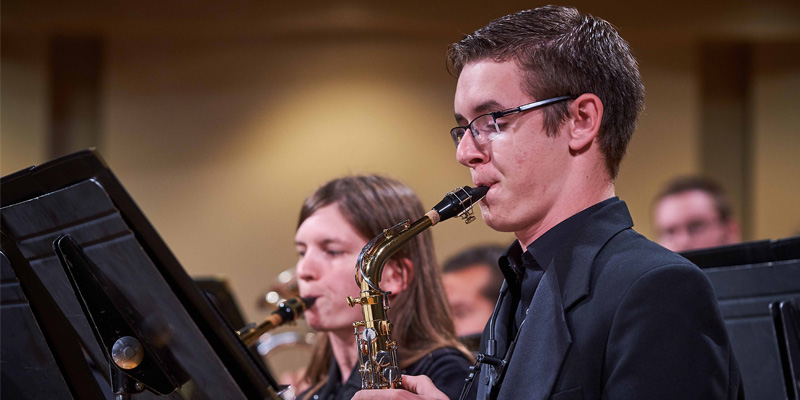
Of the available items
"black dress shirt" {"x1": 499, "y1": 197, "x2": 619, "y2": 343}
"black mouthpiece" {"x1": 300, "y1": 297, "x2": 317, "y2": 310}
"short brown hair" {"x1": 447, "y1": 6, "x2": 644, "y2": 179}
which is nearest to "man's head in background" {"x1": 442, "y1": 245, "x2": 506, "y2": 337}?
"black mouthpiece" {"x1": 300, "y1": 297, "x2": 317, "y2": 310}

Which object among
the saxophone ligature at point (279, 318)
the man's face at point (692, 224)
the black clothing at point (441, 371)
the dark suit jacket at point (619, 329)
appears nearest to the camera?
the dark suit jacket at point (619, 329)

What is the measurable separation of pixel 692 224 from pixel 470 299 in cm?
124

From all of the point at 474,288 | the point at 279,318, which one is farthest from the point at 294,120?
the point at 279,318

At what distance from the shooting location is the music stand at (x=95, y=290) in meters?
1.37

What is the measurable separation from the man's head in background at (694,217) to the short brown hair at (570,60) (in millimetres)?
2624

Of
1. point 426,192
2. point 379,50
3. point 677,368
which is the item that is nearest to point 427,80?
point 379,50

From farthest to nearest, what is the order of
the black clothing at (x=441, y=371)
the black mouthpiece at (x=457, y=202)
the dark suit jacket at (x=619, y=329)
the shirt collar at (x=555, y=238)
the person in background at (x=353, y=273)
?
→ the person in background at (x=353, y=273), the black clothing at (x=441, y=371), the black mouthpiece at (x=457, y=202), the shirt collar at (x=555, y=238), the dark suit jacket at (x=619, y=329)

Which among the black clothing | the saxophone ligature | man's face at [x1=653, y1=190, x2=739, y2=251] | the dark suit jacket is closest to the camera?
the dark suit jacket

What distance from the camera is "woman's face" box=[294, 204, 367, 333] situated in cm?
221

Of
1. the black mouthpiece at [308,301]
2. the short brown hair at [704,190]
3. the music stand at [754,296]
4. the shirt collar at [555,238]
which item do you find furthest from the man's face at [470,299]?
the shirt collar at [555,238]

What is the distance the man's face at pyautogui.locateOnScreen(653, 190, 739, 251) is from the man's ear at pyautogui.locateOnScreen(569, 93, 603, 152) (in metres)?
2.71

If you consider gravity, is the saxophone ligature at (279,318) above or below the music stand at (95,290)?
below

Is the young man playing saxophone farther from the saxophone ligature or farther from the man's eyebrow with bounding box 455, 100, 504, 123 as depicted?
the saxophone ligature

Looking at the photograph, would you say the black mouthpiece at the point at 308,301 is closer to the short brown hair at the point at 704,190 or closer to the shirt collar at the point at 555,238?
the shirt collar at the point at 555,238
